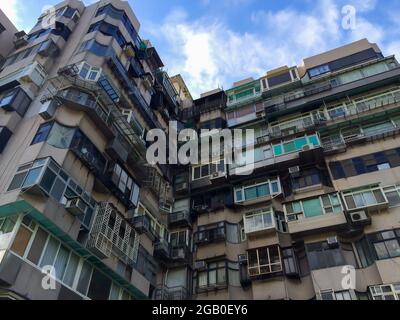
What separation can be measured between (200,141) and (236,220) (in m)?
A: 6.88

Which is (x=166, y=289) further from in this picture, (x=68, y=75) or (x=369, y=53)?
(x=369, y=53)

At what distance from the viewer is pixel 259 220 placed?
19000 mm

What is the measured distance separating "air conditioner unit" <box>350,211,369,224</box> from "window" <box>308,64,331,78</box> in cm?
1216

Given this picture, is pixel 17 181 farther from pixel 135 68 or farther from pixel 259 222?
pixel 135 68

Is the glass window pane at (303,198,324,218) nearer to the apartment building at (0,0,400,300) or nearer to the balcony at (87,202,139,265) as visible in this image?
the apartment building at (0,0,400,300)

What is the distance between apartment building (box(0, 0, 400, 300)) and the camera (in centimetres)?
1332

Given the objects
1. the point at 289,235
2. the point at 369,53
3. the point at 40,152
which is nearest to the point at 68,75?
the point at 40,152

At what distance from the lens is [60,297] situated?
11938 mm

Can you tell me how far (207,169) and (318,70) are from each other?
423 inches

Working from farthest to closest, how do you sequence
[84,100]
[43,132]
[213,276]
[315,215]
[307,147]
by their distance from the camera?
[307,147]
[213,276]
[315,215]
[84,100]
[43,132]

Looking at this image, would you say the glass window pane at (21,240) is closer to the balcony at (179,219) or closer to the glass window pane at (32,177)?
the glass window pane at (32,177)

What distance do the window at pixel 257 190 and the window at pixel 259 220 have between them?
133 cm

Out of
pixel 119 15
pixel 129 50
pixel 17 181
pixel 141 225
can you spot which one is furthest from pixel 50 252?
pixel 119 15

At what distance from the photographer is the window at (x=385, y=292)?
14.0 metres
